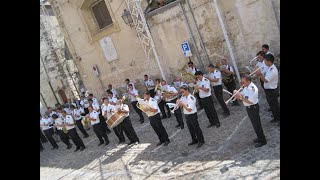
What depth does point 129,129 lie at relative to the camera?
12023 mm

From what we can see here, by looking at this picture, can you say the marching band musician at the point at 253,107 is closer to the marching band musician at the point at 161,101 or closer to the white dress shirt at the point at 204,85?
the white dress shirt at the point at 204,85

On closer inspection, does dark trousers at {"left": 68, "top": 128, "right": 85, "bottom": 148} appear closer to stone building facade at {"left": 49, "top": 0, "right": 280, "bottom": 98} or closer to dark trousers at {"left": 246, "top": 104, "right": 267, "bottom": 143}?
stone building facade at {"left": 49, "top": 0, "right": 280, "bottom": 98}

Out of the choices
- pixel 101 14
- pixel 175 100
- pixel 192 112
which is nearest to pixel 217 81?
pixel 175 100

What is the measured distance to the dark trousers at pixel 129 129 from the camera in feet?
39.0

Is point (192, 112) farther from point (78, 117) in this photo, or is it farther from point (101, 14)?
point (101, 14)

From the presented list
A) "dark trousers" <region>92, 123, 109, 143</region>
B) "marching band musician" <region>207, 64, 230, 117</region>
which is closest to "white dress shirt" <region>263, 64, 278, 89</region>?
"marching band musician" <region>207, 64, 230, 117</region>

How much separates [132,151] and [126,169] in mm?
1467

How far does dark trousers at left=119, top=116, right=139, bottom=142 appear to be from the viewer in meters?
11.9

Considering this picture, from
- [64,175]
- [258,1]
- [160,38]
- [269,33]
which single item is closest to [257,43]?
[269,33]

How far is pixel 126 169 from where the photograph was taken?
10164 mm

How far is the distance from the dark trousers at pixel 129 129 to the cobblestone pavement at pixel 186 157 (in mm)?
348

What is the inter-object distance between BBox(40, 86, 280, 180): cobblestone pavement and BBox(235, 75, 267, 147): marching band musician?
220 mm
